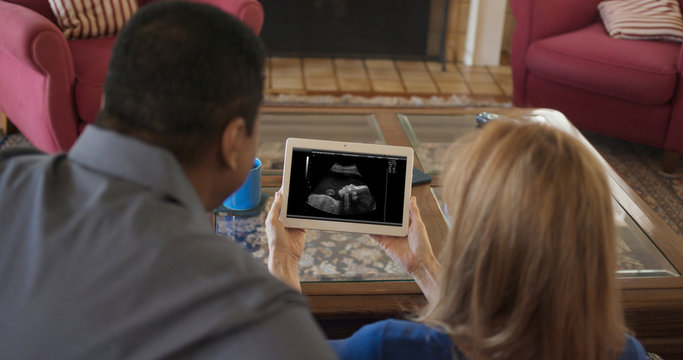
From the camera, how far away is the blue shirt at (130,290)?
526 mm

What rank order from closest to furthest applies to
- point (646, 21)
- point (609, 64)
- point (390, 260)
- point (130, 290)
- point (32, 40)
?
point (130, 290), point (390, 260), point (32, 40), point (609, 64), point (646, 21)

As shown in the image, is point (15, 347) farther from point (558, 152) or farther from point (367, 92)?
point (367, 92)

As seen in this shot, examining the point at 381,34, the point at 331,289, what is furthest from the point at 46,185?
the point at 381,34

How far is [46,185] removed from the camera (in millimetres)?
580

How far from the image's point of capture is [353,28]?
10.8ft

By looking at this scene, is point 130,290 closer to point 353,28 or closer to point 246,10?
point 246,10

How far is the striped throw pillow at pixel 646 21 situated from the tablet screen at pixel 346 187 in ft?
5.00

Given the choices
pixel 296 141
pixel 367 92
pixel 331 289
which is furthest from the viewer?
pixel 367 92

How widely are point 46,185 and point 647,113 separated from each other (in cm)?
212

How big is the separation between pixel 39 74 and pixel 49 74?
0.08 m

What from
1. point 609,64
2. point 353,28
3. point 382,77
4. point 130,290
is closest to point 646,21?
point 609,64

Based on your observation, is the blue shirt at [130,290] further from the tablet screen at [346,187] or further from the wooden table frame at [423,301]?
the tablet screen at [346,187]

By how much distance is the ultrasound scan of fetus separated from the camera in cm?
122

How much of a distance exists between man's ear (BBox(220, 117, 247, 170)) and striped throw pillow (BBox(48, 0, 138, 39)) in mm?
1715
